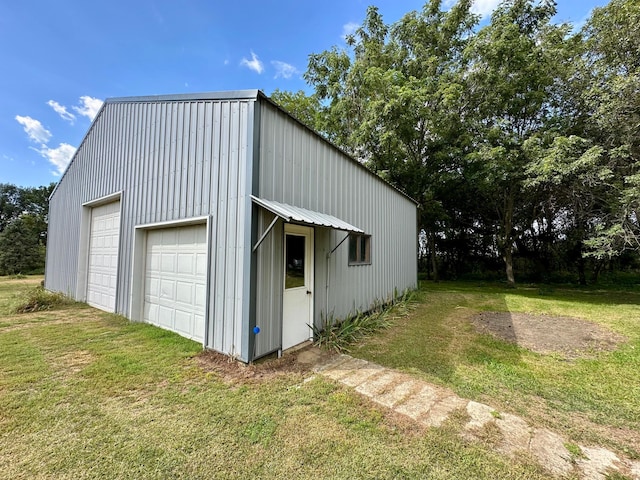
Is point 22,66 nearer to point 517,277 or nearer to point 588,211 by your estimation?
point 588,211

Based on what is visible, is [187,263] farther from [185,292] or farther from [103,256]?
[103,256]

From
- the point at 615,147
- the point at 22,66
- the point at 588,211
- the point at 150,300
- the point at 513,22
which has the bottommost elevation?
the point at 150,300

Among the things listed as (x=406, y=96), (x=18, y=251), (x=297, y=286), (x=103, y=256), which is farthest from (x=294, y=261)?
(x=18, y=251)

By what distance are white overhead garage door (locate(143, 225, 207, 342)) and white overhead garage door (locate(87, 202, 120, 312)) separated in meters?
1.56

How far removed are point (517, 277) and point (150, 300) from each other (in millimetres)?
18483

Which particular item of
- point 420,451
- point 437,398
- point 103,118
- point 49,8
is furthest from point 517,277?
point 49,8

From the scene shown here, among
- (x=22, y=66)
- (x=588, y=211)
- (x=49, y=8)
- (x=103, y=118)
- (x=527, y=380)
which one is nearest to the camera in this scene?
(x=527, y=380)

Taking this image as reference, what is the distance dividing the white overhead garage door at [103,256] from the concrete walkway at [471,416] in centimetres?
606

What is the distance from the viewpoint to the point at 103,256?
7238 millimetres

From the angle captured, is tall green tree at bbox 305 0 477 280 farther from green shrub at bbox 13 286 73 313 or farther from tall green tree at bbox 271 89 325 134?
green shrub at bbox 13 286 73 313

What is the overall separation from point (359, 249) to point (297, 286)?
2.51 metres

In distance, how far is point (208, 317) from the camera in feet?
13.7

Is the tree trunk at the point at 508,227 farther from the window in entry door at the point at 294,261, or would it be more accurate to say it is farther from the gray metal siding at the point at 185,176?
the gray metal siding at the point at 185,176

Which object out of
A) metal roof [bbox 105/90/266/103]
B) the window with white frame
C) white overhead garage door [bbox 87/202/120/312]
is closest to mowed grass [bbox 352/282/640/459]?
the window with white frame
